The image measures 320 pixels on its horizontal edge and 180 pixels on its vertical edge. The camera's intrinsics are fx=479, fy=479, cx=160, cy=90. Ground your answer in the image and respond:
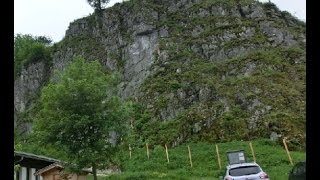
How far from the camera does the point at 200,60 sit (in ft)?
154

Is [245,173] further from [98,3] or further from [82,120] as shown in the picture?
[98,3]

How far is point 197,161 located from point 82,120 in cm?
1149

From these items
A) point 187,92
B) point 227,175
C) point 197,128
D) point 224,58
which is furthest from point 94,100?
point 224,58

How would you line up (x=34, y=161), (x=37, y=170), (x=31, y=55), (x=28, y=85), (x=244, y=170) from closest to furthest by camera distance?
1. (x=244, y=170)
2. (x=34, y=161)
3. (x=37, y=170)
4. (x=28, y=85)
5. (x=31, y=55)

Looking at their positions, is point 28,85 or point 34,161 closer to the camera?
point 34,161

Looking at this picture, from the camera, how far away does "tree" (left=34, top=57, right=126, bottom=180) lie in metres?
22.8

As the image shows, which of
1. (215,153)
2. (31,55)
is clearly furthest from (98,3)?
(215,153)

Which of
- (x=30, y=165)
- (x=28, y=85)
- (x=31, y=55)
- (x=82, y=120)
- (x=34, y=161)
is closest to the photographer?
(x=82, y=120)

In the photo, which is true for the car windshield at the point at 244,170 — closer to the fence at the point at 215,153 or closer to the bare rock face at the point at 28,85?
the fence at the point at 215,153

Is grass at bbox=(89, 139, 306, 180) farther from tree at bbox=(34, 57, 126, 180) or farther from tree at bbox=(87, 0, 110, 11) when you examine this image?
tree at bbox=(87, 0, 110, 11)

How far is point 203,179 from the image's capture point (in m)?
25.8

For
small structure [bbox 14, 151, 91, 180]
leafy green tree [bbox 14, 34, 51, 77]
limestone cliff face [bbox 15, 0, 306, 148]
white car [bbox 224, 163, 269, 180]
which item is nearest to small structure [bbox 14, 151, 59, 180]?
small structure [bbox 14, 151, 91, 180]
